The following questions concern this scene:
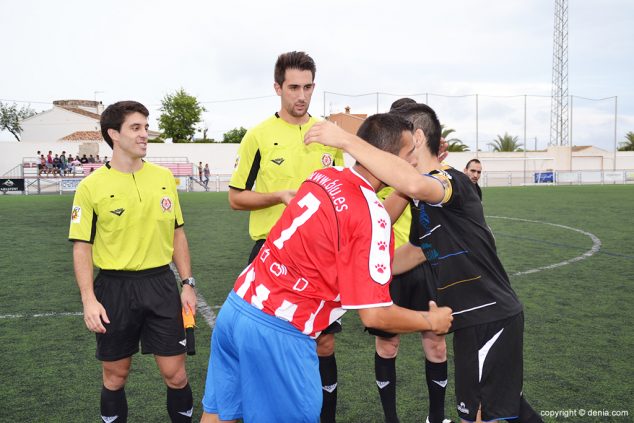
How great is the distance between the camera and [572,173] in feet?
158

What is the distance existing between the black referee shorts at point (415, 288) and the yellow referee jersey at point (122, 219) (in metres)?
1.84

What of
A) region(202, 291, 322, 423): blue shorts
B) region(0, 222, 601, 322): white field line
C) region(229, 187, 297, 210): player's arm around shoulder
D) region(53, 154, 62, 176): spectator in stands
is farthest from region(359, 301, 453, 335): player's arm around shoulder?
region(53, 154, 62, 176): spectator in stands

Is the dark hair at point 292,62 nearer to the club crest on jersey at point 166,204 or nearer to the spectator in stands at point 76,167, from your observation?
the club crest on jersey at point 166,204

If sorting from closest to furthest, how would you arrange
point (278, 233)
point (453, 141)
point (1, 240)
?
point (278, 233)
point (1, 240)
point (453, 141)

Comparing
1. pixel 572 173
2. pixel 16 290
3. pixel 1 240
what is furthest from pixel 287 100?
pixel 572 173

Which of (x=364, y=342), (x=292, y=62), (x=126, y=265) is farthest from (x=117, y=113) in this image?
(x=364, y=342)

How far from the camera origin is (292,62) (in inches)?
177

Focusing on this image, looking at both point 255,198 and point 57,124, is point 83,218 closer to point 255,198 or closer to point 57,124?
point 255,198

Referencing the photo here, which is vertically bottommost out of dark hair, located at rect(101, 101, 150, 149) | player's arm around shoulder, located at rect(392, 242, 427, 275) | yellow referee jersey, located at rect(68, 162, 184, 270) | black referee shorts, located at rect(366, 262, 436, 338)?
black referee shorts, located at rect(366, 262, 436, 338)

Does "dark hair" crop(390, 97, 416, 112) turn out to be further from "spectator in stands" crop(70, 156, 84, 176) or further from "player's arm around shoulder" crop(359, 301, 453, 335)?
"spectator in stands" crop(70, 156, 84, 176)

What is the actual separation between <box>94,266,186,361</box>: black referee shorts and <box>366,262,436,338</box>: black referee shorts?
62.4 inches

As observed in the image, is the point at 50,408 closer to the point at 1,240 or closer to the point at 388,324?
the point at 388,324

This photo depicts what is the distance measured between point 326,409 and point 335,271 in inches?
89.5

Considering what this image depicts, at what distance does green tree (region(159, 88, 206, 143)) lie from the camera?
64188 millimetres
